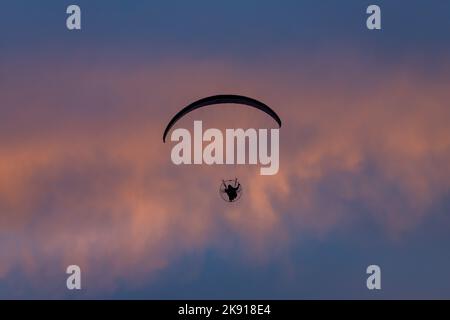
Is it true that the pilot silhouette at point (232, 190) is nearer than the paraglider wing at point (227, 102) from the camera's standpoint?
No

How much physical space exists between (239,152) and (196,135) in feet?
15.8

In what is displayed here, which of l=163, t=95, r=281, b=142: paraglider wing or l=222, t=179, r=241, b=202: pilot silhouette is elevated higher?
l=163, t=95, r=281, b=142: paraglider wing

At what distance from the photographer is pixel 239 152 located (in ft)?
217

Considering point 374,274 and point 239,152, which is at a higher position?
point 239,152

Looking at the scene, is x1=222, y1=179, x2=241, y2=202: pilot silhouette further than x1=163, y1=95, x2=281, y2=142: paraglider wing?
Yes

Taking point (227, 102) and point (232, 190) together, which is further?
point (232, 190)

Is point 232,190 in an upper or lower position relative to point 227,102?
lower

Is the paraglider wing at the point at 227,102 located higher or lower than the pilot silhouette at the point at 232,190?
higher
